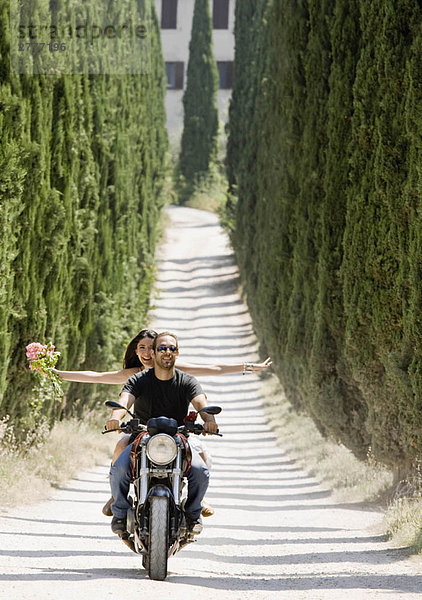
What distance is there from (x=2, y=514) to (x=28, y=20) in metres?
4.72

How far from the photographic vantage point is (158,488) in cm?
552

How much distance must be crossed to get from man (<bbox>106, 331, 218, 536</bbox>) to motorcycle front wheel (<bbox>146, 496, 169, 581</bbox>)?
1.02 ft

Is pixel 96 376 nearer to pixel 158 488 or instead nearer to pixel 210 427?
pixel 210 427

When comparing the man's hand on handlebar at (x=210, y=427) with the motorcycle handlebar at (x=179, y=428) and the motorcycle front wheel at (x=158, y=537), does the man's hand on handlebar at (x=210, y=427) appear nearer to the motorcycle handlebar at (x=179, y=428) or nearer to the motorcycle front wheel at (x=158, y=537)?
the motorcycle handlebar at (x=179, y=428)

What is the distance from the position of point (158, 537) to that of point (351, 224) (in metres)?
5.35

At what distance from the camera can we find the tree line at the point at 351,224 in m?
8.61

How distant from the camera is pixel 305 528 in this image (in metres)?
8.73

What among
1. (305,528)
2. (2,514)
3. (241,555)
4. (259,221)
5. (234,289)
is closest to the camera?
(241,555)

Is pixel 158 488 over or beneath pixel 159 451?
beneath

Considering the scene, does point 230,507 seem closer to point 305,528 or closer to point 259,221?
point 305,528

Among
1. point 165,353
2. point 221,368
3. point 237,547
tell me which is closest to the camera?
point 165,353

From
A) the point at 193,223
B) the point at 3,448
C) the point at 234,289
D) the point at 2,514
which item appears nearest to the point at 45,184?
the point at 3,448

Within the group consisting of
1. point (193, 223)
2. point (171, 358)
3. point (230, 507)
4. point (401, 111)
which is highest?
point (401, 111)

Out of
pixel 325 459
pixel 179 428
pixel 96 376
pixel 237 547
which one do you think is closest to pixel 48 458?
pixel 237 547
